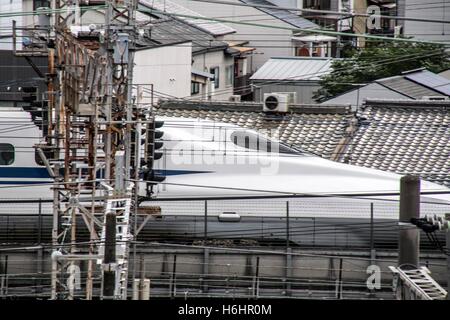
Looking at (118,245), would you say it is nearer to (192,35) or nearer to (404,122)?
(404,122)

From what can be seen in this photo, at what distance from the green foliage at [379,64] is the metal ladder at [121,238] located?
22065mm

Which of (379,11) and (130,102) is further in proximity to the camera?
(379,11)

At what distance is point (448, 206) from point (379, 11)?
105 ft

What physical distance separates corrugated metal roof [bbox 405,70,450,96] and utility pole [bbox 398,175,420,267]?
18.3m

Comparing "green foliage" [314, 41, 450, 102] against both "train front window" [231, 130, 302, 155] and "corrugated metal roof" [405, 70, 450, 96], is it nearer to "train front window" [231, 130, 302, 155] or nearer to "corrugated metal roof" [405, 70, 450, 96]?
"corrugated metal roof" [405, 70, 450, 96]

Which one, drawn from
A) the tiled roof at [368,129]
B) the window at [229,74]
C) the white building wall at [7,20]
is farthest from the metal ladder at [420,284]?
the window at [229,74]

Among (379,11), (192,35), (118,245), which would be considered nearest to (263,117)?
(118,245)

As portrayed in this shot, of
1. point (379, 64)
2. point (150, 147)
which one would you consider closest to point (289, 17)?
point (379, 64)

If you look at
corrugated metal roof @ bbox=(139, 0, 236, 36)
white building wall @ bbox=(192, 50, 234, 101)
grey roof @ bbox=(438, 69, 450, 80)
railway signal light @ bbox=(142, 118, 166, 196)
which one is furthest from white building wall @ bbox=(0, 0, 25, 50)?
railway signal light @ bbox=(142, 118, 166, 196)

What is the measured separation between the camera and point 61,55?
17.6 metres

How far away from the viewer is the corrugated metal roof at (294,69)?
40.9 metres

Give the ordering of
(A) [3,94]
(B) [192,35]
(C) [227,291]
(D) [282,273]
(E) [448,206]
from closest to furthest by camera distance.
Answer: (C) [227,291] < (D) [282,273] < (E) [448,206] < (A) [3,94] < (B) [192,35]

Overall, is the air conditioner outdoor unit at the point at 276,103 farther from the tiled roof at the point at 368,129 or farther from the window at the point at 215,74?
the window at the point at 215,74

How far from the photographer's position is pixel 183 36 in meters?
40.9
